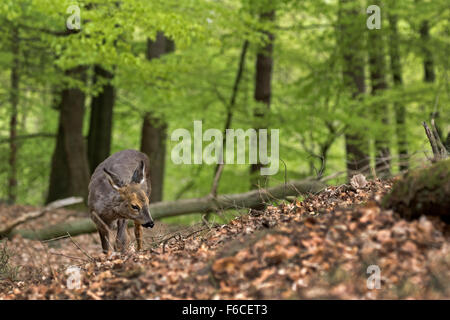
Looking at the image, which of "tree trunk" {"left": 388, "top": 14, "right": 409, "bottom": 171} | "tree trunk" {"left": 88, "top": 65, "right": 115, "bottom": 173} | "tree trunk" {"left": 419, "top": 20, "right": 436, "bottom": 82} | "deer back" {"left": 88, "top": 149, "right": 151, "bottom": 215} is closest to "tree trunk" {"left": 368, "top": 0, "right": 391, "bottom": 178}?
"tree trunk" {"left": 388, "top": 14, "right": 409, "bottom": 171}

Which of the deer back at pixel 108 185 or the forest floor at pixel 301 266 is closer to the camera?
the forest floor at pixel 301 266

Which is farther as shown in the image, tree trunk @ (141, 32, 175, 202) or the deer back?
tree trunk @ (141, 32, 175, 202)

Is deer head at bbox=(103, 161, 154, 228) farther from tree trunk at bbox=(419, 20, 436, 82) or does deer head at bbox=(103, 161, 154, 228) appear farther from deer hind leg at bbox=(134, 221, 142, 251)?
tree trunk at bbox=(419, 20, 436, 82)

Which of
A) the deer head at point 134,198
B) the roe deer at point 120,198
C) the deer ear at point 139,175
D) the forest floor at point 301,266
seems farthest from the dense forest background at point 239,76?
the forest floor at point 301,266

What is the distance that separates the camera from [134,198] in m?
6.10

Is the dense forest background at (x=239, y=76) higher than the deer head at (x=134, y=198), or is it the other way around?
the dense forest background at (x=239, y=76)

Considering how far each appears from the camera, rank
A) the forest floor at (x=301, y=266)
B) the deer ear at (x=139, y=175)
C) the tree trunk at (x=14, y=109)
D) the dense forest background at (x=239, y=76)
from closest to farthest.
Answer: the forest floor at (x=301, y=266), the deer ear at (x=139, y=175), the dense forest background at (x=239, y=76), the tree trunk at (x=14, y=109)

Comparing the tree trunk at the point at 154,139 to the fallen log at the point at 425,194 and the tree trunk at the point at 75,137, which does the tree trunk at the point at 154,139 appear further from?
the fallen log at the point at 425,194

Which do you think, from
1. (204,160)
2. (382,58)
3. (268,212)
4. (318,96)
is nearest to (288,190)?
(268,212)

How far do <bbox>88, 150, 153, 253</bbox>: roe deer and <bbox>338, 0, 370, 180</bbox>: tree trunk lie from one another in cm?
813

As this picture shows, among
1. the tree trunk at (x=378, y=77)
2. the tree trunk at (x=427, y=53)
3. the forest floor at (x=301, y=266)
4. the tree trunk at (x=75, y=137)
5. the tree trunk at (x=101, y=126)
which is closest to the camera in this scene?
the forest floor at (x=301, y=266)

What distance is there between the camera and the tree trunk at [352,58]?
Answer: 44.6 ft

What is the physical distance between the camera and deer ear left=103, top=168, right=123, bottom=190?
6.01 m
